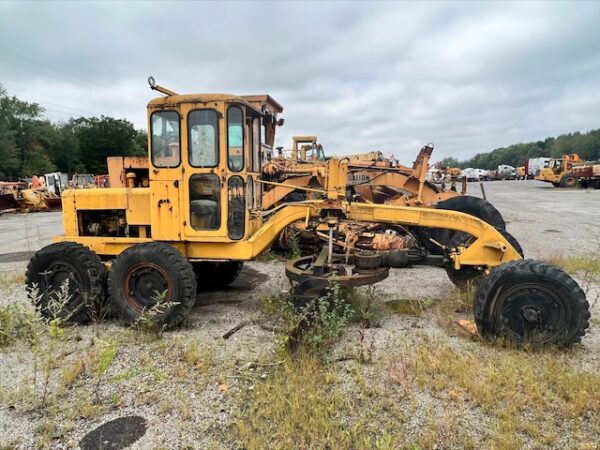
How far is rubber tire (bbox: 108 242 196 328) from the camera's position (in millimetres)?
4969

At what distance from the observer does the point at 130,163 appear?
19.9 ft

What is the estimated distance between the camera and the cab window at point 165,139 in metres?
5.11

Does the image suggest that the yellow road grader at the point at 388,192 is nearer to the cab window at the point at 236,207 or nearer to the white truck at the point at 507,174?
the cab window at the point at 236,207

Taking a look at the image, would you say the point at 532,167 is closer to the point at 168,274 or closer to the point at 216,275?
the point at 216,275

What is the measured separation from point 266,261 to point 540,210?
14.9 meters

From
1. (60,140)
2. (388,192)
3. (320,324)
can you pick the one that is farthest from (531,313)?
(60,140)

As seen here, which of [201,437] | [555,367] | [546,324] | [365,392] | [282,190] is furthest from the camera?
[282,190]

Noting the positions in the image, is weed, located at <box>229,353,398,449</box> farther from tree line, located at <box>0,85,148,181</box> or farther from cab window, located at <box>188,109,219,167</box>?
tree line, located at <box>0,85,148,181</box>

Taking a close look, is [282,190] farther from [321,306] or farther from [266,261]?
[321,306]

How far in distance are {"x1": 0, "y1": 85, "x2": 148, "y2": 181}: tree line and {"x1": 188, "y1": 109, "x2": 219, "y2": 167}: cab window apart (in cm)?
5433

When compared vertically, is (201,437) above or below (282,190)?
below

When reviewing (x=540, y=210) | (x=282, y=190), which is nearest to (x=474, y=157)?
(x=540, y=210)

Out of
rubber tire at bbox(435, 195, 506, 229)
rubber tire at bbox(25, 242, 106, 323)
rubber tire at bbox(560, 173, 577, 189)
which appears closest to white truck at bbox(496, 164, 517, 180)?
rubber tire at bbox(560, 173, 577, 189)

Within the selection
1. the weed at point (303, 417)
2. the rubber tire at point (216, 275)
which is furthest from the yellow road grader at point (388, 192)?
the weed at point (303, 417)
